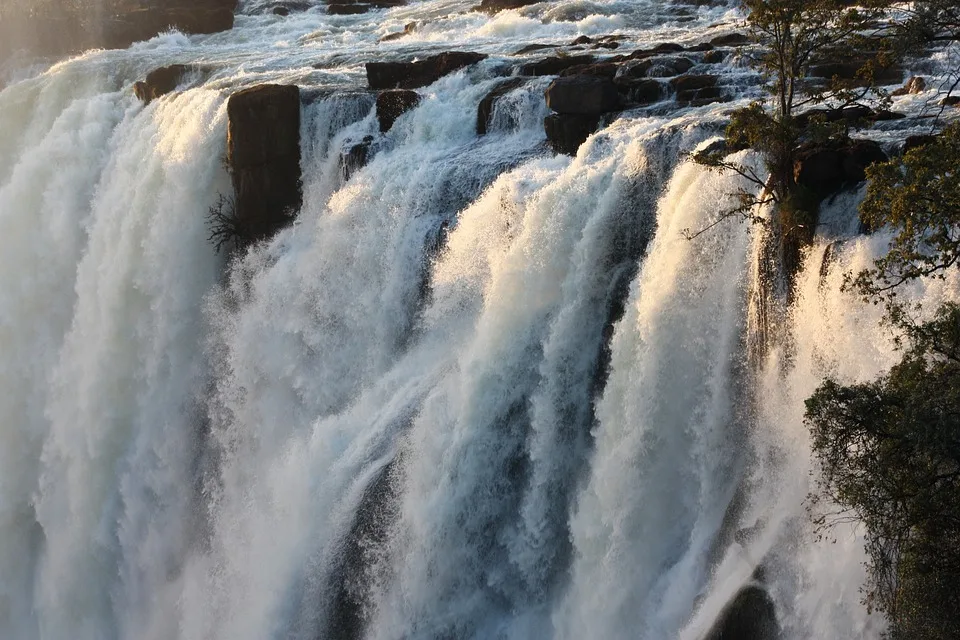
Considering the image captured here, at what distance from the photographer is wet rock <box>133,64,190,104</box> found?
27606 millimetres

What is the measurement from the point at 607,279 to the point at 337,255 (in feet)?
20.5

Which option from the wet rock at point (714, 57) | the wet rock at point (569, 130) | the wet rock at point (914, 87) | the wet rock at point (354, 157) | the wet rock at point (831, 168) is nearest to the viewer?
the wet rock at point (831, 168)

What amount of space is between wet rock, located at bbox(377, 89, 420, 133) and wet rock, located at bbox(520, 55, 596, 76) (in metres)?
2.42

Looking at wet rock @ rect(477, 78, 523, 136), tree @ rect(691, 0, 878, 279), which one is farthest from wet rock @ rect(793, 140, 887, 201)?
wet rock @ rect(477, 78, 523, 136)

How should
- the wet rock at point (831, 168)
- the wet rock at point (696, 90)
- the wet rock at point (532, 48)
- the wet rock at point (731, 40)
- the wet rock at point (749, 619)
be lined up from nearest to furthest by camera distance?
the wet rock at point (749, 619), the wet rock at point (831, 168), the wet rock at point (696, 90), the wet rock at point (731, 40), the wet rock at point (532, 48)

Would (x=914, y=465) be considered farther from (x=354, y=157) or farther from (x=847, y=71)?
(x=354, y=157)

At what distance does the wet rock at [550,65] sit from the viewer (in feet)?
69.6

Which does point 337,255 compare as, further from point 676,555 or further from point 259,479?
point 676,555

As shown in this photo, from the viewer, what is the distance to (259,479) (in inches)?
720

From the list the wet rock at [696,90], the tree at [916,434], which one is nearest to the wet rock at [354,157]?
the wet rock at [696,90]

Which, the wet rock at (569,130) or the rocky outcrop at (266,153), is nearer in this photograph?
the wet rock at (569,130)

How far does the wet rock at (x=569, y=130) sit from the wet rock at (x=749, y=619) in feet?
27.0

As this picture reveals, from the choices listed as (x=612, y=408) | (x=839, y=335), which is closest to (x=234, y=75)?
(x=612, y=408)

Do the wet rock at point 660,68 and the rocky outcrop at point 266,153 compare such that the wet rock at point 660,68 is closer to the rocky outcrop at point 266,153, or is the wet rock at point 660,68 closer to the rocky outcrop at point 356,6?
the rocky outcrop at point 266,153
